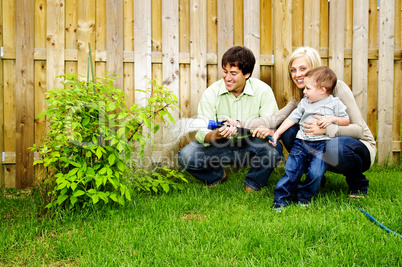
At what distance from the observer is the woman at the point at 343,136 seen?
2.68 m

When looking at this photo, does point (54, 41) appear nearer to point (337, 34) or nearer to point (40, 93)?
point (40, 93)

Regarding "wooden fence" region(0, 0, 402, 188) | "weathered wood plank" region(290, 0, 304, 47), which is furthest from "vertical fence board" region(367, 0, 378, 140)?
"weathered wood plank" region(290, 0, 304, 47)

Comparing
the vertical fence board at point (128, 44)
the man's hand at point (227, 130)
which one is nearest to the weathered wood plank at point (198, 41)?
the vertical fence board at point (128, 44)

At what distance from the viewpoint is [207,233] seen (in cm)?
212

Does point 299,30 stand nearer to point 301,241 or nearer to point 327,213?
point 327,213

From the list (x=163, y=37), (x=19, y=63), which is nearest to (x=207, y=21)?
(x=163, y=37)

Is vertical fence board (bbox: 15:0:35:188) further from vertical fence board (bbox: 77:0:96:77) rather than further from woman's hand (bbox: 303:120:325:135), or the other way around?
woman's hand (bbox: 303:120:325:135)

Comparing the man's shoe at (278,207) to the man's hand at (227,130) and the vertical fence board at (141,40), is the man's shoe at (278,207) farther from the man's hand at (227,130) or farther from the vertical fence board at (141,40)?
the vertical fence board at (141,40)

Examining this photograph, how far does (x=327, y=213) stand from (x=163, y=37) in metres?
2.43

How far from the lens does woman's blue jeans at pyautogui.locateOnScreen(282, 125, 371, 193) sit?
2.66 metres

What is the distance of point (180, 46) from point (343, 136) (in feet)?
6.46

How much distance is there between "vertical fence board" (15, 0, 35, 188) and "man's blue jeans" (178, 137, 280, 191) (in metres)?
1.61

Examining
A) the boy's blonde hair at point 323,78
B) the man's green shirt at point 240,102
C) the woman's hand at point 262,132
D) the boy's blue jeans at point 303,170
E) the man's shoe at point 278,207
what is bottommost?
the man's shoe at point 278,207

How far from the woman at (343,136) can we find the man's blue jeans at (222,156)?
237 mm
